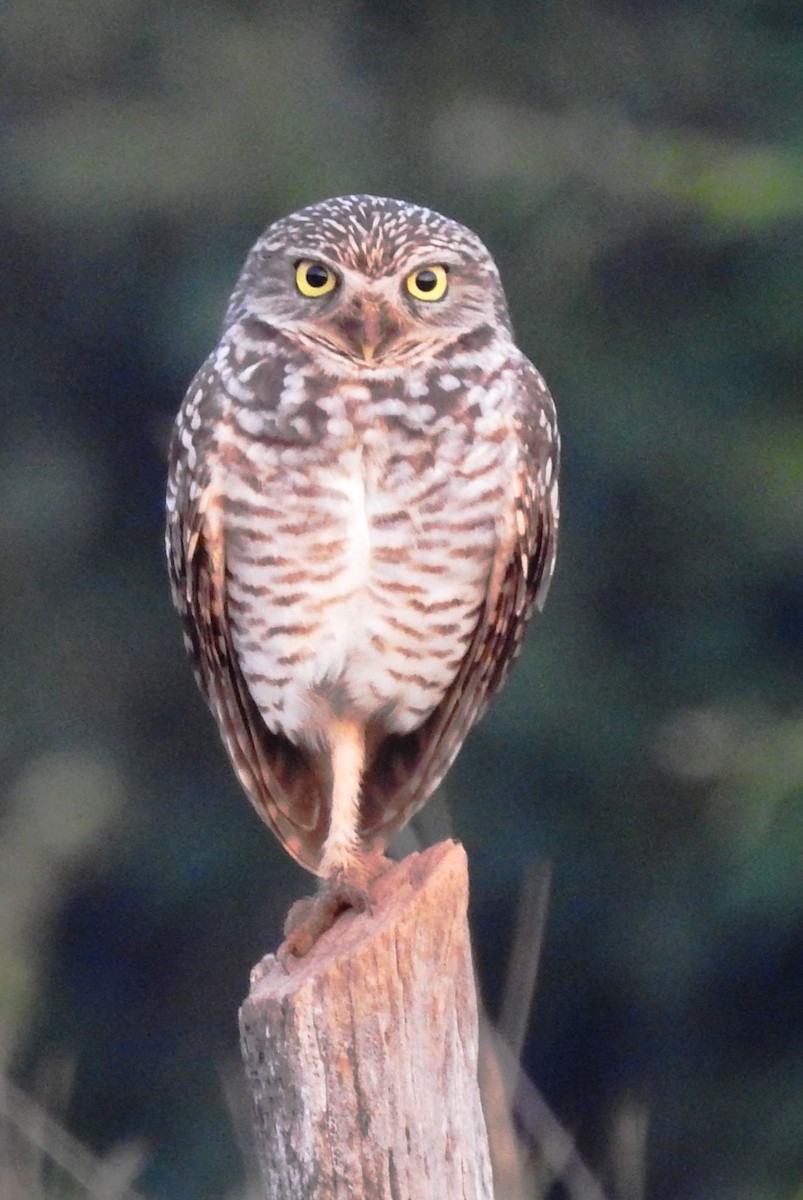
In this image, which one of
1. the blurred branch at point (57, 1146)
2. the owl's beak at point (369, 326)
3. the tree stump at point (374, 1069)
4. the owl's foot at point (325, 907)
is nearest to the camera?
the tree stump at point (374, 1069)

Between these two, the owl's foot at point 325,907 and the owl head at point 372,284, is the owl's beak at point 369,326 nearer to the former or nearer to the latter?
the owl head at point 372,284

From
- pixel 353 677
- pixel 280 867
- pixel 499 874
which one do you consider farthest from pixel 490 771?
pixel 353 677

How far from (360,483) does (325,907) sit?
0.66m

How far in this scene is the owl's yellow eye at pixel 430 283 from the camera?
3.09m

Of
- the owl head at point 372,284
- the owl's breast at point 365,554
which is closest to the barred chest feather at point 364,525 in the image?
the owl's breast at point 365,554

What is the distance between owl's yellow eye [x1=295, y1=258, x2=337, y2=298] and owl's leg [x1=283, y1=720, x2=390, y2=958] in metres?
0.71

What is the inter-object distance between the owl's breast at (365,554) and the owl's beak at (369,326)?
12 centimetres

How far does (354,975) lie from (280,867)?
386cm

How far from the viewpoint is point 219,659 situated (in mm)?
3236

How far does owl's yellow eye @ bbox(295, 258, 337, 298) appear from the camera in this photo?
10.0 ft

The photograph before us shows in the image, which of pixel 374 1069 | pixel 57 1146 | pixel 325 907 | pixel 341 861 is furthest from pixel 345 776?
pixel 374 1069

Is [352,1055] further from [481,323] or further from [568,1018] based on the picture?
[568,1018]

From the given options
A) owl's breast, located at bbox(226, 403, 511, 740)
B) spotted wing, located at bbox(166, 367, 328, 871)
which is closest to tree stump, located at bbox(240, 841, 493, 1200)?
owl's breast, located at bbox(226, 403, 511, 740)

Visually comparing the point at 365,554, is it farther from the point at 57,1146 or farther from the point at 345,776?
the point at 57,1146
